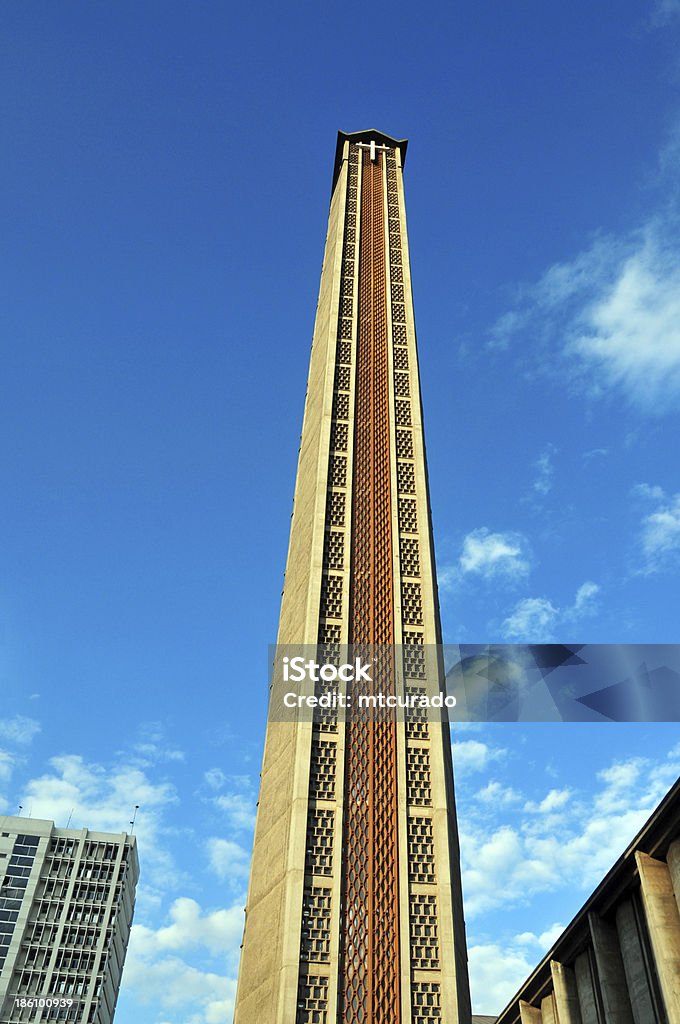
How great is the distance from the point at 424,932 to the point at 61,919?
54.7m

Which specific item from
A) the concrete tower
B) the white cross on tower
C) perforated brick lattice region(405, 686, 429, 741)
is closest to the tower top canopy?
the white cross on tower

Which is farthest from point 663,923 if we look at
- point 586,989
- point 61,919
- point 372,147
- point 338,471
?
point 61,919

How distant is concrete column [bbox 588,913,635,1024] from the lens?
46.3 feet

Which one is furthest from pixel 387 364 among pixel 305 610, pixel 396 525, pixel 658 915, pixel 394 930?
pixel 658 915

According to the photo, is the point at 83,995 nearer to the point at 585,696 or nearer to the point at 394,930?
the point at 394,930

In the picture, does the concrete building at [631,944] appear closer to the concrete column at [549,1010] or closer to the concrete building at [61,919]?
the concrete column at [549,1010]

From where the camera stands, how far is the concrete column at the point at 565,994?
16.3 meters

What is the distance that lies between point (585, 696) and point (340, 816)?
613 cm

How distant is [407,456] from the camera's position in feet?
90.7

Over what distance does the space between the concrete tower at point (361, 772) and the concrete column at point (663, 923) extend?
6.55 meters

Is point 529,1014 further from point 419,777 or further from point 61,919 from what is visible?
point 61,919

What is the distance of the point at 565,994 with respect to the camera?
16594 millimetres

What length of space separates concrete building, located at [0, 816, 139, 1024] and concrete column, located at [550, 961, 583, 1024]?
54.3 m

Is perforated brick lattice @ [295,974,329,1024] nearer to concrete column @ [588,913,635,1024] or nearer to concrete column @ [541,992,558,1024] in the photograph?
concrete column @ [541,992,558,1024]
